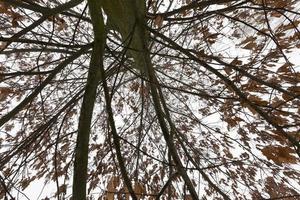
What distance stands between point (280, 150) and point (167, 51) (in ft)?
10.3

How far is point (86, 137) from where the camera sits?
5.19ft

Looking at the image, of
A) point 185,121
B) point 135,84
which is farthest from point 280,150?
point 135,84

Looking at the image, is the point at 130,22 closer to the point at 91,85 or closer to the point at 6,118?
the point at 91,85

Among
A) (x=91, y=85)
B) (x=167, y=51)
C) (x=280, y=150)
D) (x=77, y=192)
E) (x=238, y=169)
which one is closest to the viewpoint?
(x=77, y=192)

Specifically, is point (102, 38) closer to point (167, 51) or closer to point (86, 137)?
point (86, 137)

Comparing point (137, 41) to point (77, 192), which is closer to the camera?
point (77, 192)

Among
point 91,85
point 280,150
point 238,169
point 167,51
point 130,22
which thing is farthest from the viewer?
point 167,51

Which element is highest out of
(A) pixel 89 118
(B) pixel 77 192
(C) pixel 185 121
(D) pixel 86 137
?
(C) pixel 185 121

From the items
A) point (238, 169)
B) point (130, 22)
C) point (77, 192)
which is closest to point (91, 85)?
point (77, 192)

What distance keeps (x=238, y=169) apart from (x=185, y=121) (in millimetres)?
1342

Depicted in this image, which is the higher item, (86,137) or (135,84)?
(135,84)

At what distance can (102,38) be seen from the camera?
1.86 metres

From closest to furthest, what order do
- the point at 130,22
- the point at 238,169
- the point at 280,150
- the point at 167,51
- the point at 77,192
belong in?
the point at 77,192
the point at 130,22
the point at 280,150
the point at 238,169
the point at 167,51

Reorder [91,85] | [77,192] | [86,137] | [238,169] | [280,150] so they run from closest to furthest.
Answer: [77,192] < [86,137] < [91,85] < [280,150] < [238,169]
